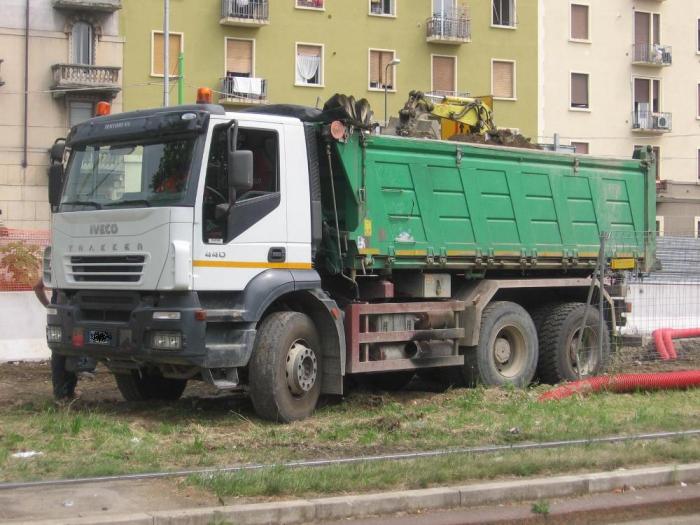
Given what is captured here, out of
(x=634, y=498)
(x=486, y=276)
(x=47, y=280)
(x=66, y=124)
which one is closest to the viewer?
(x=634, y=498)

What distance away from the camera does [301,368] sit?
1123cm

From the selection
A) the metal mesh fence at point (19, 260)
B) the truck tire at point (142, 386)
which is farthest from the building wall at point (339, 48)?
the truck tire at point (142, 386)

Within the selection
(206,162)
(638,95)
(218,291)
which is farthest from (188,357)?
(638,95)

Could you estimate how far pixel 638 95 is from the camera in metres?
53.6

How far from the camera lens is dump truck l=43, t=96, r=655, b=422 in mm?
10594

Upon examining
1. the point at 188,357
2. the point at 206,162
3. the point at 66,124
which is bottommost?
the point at 188,357

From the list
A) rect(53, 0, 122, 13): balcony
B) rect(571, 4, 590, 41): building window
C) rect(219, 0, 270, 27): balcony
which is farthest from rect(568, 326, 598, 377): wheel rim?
rect(571, 4, 590, 41): building window

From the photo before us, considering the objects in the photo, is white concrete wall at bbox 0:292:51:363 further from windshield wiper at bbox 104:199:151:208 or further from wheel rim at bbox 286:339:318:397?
wheel rim at bbox 286:339:318:397

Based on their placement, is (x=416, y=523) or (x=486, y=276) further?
(x=486, y=276)

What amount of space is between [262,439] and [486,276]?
197 inches

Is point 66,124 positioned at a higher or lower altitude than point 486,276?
higher

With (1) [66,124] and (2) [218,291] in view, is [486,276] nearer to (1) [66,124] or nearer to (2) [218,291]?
(2) [218,291]

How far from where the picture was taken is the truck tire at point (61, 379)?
12.0m

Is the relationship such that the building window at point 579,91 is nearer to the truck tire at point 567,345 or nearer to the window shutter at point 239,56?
the window shutter at point 239,56
